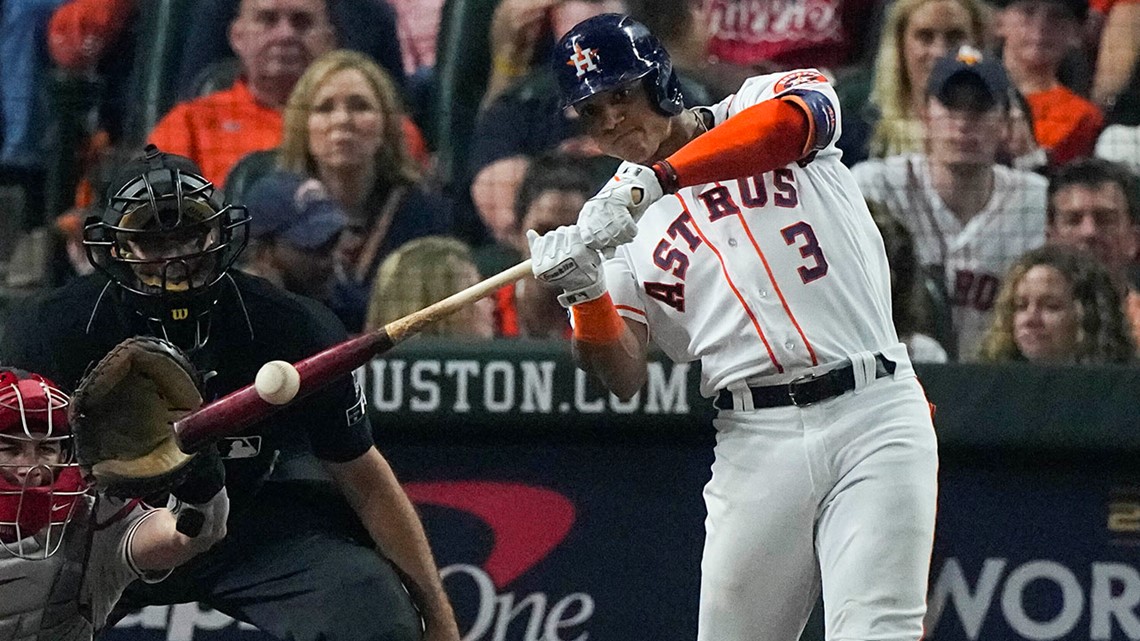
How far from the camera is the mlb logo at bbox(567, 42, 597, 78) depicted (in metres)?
3.47

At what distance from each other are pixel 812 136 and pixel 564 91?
0.48 meters

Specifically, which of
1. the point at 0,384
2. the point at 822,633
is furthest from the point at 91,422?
the point at 822,633

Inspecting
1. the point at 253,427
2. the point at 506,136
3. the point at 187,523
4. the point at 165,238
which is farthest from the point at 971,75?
the point at 187,523

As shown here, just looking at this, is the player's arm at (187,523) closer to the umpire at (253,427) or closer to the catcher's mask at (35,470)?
the catcher's mask at (35,470)

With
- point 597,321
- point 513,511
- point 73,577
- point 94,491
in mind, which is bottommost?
point 513,511

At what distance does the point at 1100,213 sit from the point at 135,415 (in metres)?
3.03

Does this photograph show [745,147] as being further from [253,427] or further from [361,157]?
[361,157]

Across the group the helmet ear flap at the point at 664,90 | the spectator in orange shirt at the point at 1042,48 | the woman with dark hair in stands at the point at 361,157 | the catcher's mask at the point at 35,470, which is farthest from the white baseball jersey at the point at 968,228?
the catcher's mask at the point at 35,470

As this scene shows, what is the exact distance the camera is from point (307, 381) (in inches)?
121

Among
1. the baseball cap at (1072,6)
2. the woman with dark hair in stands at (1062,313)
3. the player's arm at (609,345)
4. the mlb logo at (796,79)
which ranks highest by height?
the mlb logo at (796,79)

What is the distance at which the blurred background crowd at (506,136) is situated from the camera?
5.02 metres

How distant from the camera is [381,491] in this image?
12.2ft

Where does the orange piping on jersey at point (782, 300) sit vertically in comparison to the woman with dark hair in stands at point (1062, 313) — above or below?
above

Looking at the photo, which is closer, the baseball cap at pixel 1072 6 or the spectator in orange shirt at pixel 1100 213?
the spectator in orange shirt at pixel 1100 213
